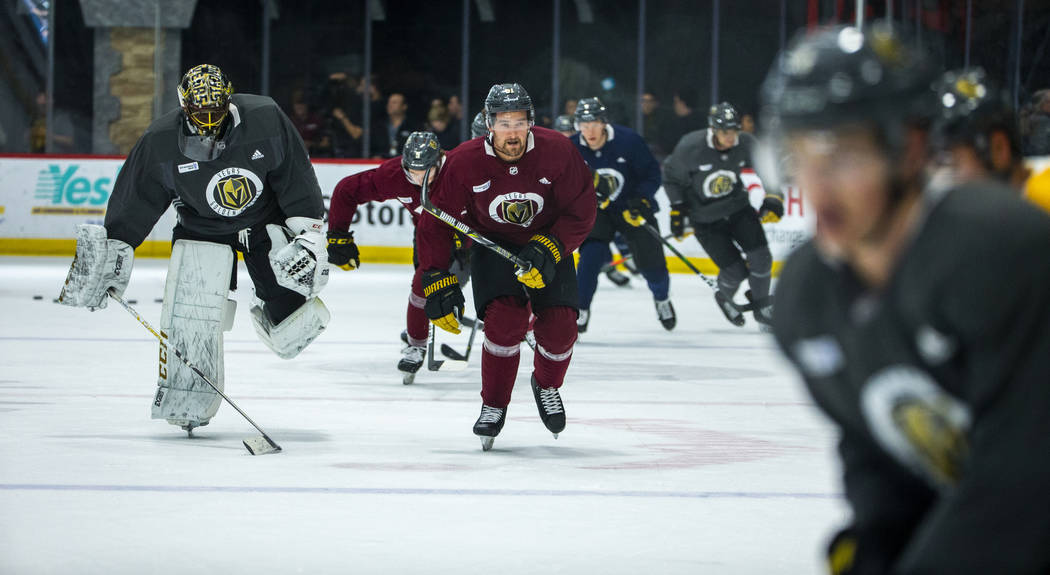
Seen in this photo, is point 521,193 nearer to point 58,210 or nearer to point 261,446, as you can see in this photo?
point 261,446

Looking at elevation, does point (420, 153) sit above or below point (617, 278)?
above

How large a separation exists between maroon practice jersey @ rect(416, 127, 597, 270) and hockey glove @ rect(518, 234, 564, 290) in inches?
4.3

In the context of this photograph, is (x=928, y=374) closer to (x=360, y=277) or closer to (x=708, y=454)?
(x=708, y=454)

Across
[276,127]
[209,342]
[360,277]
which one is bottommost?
[360,277]

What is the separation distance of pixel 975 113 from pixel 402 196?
438 centimetres

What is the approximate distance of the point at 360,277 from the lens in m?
11.2

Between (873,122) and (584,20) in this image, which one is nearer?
(873,122)

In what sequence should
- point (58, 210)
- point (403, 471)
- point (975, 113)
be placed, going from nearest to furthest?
point (975, 113), point (403, 471), point (58, 210)

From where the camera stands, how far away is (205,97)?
4238mm

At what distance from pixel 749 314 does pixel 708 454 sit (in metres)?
5.53

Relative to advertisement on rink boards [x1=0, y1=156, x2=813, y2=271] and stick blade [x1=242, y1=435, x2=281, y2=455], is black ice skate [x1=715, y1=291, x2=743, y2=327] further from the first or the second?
advertisement on rink boards [x1=0, y1=156, x2=813, y2=271]

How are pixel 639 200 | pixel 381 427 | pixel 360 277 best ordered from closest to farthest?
pixel 381 427, pixel 639 200, pixel 360 277

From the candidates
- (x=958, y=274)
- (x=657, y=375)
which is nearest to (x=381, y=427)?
(x=657, y=375)

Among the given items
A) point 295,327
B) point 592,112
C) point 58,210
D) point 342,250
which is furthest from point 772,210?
point 58,210
